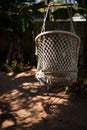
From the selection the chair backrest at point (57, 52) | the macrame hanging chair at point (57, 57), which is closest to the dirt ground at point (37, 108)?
the macrame hanging chair at point (57, 57)

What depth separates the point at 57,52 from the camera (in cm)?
495

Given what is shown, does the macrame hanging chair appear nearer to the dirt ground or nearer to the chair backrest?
the chair backrest

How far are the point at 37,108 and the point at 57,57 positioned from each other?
2111mm

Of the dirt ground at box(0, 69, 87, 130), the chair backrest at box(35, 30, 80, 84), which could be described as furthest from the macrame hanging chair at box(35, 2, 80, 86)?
the dirt ground at box(0, 69, 87, 130)

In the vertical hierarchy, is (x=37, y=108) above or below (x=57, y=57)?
below

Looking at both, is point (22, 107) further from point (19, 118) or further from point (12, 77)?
point (12, 77)

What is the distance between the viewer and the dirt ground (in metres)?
5.97

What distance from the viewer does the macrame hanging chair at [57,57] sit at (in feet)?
15.8

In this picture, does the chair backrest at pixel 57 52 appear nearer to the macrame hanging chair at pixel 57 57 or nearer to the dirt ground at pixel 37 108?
the macrame hanging chair at pixel 57 57

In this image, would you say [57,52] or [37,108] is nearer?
[57,52]

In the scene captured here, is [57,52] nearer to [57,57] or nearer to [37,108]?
[57,57]

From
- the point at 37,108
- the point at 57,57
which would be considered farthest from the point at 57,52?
the point at 37,108

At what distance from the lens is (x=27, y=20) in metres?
9.55

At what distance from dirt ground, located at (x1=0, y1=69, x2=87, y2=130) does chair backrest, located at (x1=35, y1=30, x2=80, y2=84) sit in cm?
154
